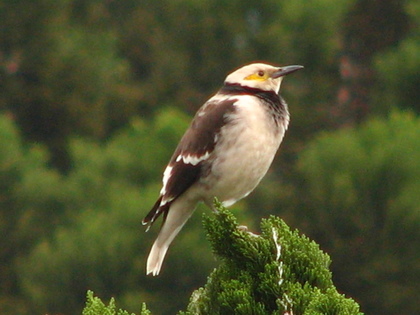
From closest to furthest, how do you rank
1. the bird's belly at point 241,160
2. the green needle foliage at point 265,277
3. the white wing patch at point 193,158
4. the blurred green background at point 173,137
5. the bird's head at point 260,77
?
the green needle foliage at point 265,277, the bird's belly at point 241,160, the white wing patch at point 193,158, the bird's head at point 260,77, the blurred green background at point 173,137

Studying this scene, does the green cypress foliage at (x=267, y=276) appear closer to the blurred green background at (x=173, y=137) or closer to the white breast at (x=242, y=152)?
the white breast at (x=242, y=152)

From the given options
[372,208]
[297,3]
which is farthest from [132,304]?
[297,3]

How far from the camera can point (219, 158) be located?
20.1 ft

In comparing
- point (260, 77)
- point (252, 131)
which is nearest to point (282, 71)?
point (260, 77)

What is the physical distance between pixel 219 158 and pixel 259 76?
2.21ft

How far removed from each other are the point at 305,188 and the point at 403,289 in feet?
10.9

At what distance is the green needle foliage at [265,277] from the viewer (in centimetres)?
380

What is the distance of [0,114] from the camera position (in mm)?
27438

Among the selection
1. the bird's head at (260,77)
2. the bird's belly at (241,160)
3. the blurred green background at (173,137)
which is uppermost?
the blurred green background at (173,137)

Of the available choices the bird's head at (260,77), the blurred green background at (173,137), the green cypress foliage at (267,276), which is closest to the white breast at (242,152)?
the bird's head at (260,77)

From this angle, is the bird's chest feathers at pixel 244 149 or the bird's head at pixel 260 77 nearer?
the bird's chest feathers at pixel 244 149

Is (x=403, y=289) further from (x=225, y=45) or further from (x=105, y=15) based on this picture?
(x=105, y=15)

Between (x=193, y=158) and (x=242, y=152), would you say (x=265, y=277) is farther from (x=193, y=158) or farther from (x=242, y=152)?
(x=193, y=158)

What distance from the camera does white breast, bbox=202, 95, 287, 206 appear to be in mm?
6055
